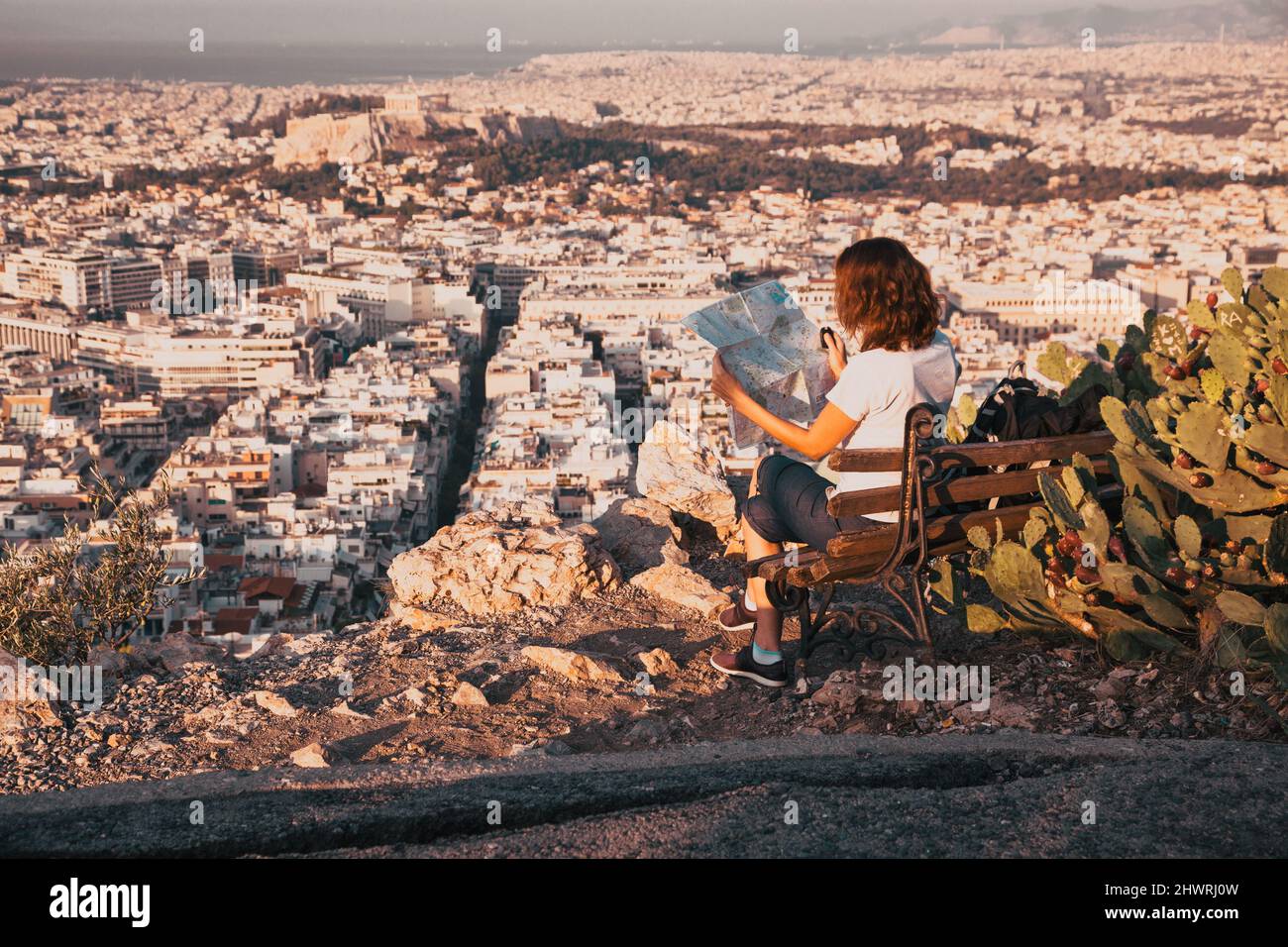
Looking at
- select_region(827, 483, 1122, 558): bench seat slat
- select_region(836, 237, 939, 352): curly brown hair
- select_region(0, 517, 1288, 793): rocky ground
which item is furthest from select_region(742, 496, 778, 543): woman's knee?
select_region(836, 237, 939, 352): curly brown hair

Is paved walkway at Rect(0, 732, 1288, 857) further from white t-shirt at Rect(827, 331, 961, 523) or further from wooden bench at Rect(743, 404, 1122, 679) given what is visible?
white t-shirt at Rect(827, 331, 961, 523)

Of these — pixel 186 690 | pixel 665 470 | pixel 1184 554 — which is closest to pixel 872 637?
pixel 1184 554

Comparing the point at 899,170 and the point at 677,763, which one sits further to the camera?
the point at 899,170

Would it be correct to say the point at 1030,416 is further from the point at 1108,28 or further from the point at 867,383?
the point at 1108,28

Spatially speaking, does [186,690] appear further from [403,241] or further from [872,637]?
[403,241]

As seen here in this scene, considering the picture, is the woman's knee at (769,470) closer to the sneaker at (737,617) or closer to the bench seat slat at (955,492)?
the bench seat slat at (955,492)

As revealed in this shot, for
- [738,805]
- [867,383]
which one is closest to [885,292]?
[867,383]
